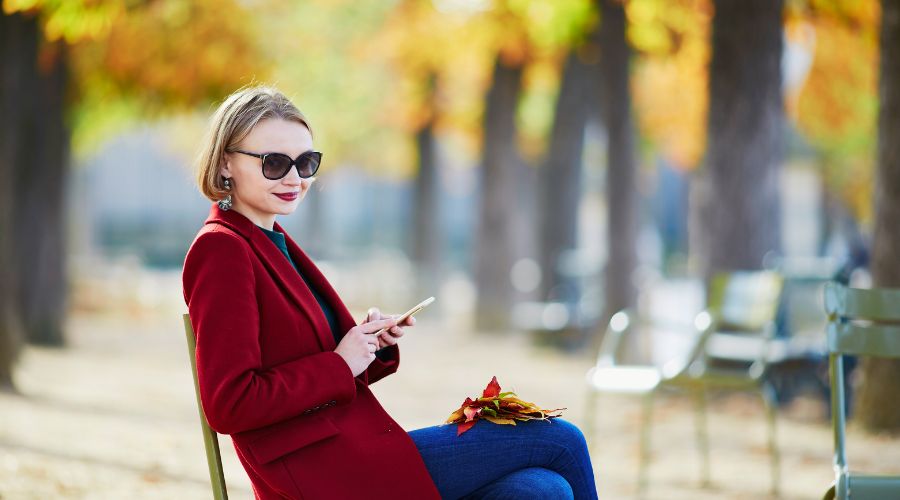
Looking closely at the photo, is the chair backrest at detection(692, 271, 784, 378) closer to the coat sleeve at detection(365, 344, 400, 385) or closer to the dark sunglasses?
the coat sleeve at detection(365, 344, 400, 385)

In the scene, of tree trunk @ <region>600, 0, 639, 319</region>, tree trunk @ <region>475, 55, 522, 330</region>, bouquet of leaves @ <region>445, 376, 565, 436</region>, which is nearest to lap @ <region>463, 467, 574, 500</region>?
bouquet of leaves @ <region>445, 376, 565, 436</region>

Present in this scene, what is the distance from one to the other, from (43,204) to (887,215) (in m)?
9.71

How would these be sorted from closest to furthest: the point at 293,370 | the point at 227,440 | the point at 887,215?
1. the point at 293,370
2. the point at 887,215
3. the point at 227,440

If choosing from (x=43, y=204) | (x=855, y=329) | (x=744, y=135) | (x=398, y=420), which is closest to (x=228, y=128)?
(x=855, y=329)

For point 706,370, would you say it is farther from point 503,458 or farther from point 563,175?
point 563,175

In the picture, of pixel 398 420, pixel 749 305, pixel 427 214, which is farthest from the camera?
pixel 427 214

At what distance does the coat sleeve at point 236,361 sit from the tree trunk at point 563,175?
13654mm

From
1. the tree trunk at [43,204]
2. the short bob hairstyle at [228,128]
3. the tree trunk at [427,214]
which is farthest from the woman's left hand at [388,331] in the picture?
the tree trunk at [427,214]

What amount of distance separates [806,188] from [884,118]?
114ft

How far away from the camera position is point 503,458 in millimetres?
3047

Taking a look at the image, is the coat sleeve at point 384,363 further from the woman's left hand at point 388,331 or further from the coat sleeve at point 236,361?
the coat sleeve at point 236,361

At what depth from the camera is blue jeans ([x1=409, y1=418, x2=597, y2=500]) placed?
3.03 m

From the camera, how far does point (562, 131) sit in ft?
54.1

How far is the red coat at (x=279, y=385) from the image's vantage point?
2.74 m
